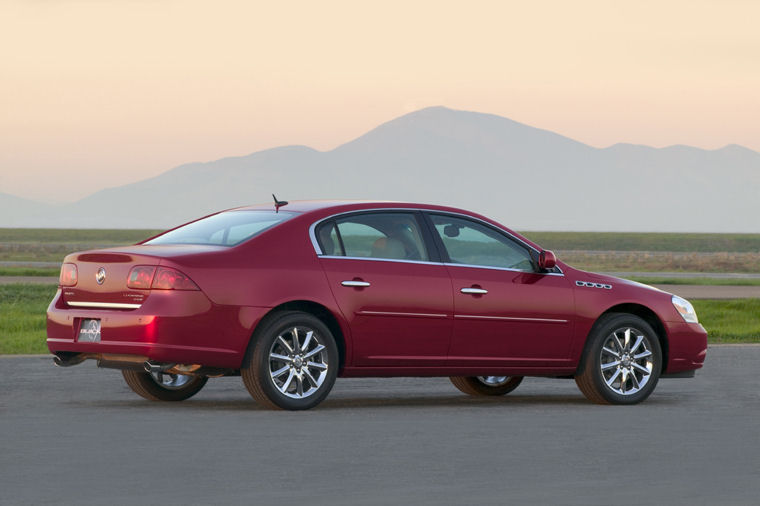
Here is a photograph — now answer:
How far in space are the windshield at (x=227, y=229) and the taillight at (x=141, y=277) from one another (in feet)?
2.27

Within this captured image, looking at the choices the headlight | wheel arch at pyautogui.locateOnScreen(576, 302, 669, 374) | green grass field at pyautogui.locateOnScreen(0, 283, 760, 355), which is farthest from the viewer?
green grass field at pyautogui.locateOnScreen(0, 283, 760, 355)

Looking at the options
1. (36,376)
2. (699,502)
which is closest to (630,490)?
(699,502)

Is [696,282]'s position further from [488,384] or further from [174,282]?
[174,282]

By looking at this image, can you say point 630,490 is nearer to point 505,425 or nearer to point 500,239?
point 505,425

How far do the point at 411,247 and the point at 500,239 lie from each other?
2.88 feet

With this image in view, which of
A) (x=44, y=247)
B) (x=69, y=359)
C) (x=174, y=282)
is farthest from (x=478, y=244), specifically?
(x=44, y=247)

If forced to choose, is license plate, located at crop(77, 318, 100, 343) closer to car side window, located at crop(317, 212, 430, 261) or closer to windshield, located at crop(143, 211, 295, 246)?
windshield, located at crop(143, 211, 295, 246)

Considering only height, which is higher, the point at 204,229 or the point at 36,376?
the point at 204,229

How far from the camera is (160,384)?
12.6 meters

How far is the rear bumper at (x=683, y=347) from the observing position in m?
13.1

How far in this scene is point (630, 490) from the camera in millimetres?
8031

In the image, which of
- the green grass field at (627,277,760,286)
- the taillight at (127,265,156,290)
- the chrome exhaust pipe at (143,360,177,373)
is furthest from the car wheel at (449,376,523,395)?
the green grass field at (627,277,760,286)

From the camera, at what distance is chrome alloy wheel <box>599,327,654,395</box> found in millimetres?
12727

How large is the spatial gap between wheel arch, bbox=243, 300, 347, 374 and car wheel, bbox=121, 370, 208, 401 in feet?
4.45
